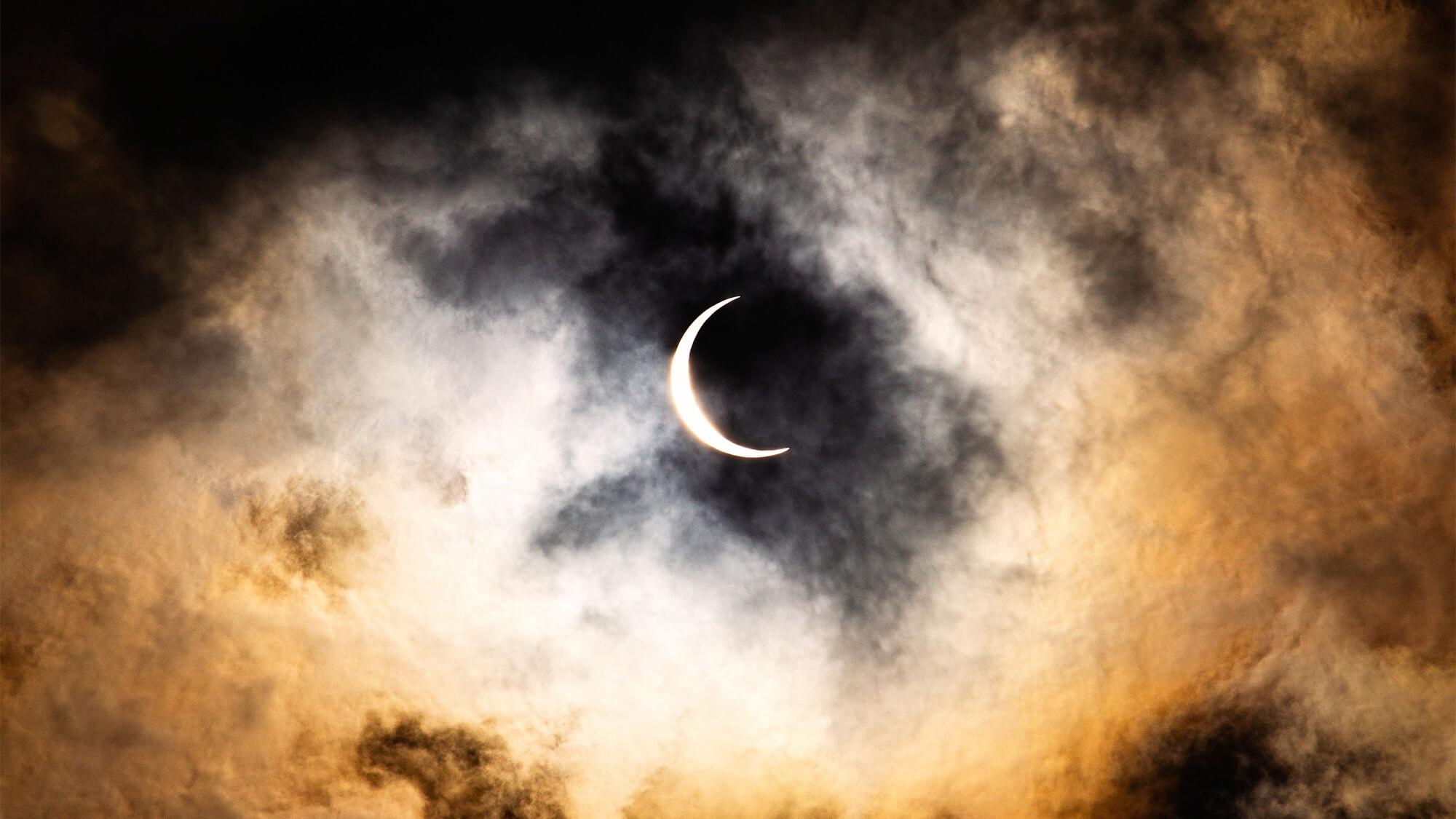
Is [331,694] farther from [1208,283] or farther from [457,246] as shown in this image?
[1208,283]

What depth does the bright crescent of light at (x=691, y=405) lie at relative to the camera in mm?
4422

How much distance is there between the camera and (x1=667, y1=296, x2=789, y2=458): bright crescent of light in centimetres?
442

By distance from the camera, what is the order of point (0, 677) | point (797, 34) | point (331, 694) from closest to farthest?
point (0, 677) < point (331, 694) < point (797, 34)

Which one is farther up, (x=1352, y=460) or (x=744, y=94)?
(x=744, y=94)

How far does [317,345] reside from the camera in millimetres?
4363

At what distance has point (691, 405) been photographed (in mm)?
4438

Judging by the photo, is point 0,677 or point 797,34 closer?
point 0,677

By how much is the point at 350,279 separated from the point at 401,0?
1.76m

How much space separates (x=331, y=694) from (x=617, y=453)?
85.6 inches

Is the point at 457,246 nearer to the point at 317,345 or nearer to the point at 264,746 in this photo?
the point at 317,345

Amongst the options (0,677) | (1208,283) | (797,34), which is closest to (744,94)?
(797,34)

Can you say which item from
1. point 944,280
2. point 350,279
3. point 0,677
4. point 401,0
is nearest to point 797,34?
point 944,280

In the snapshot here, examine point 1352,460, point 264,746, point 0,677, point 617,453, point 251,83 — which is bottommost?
point 264,746

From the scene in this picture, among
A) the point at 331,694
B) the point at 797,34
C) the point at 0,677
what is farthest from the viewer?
the point at 797,34
